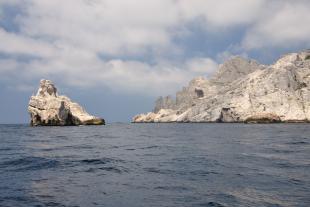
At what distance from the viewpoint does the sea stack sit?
4252 inches

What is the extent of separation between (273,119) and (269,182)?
125 metres

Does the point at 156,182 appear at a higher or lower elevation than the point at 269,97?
lower

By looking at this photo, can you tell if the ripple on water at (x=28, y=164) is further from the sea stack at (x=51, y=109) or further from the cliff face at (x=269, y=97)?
the cliff face at (x=269, y=97)

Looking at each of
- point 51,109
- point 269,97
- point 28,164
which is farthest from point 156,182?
point 269,97

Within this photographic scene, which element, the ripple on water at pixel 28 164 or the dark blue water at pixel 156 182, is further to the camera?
the ripple on water at pixel 28 164

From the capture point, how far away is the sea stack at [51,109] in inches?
4252

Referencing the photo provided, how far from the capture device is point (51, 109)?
10788 centimetres

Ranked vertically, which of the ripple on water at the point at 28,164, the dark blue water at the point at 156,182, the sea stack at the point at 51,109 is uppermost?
the sea stack at the point at 51,109

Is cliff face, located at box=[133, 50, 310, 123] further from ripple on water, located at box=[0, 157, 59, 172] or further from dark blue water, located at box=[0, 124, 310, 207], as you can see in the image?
ripple on water, located at box=[0, 157, 59, 172]

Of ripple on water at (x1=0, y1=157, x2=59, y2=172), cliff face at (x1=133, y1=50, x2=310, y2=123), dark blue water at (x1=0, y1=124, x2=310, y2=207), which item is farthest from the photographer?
cliff face at (x1=133, y1=50, x2=310, y2=123)

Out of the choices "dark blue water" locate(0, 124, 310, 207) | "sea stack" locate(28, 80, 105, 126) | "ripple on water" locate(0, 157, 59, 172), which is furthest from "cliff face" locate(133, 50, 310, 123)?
"ripple on water" locate(0, 157, 59, 172)

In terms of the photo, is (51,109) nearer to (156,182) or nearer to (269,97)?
(269,97)

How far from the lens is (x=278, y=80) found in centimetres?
15625

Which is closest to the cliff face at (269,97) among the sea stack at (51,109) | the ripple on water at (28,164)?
the sea stack at (51,109)
